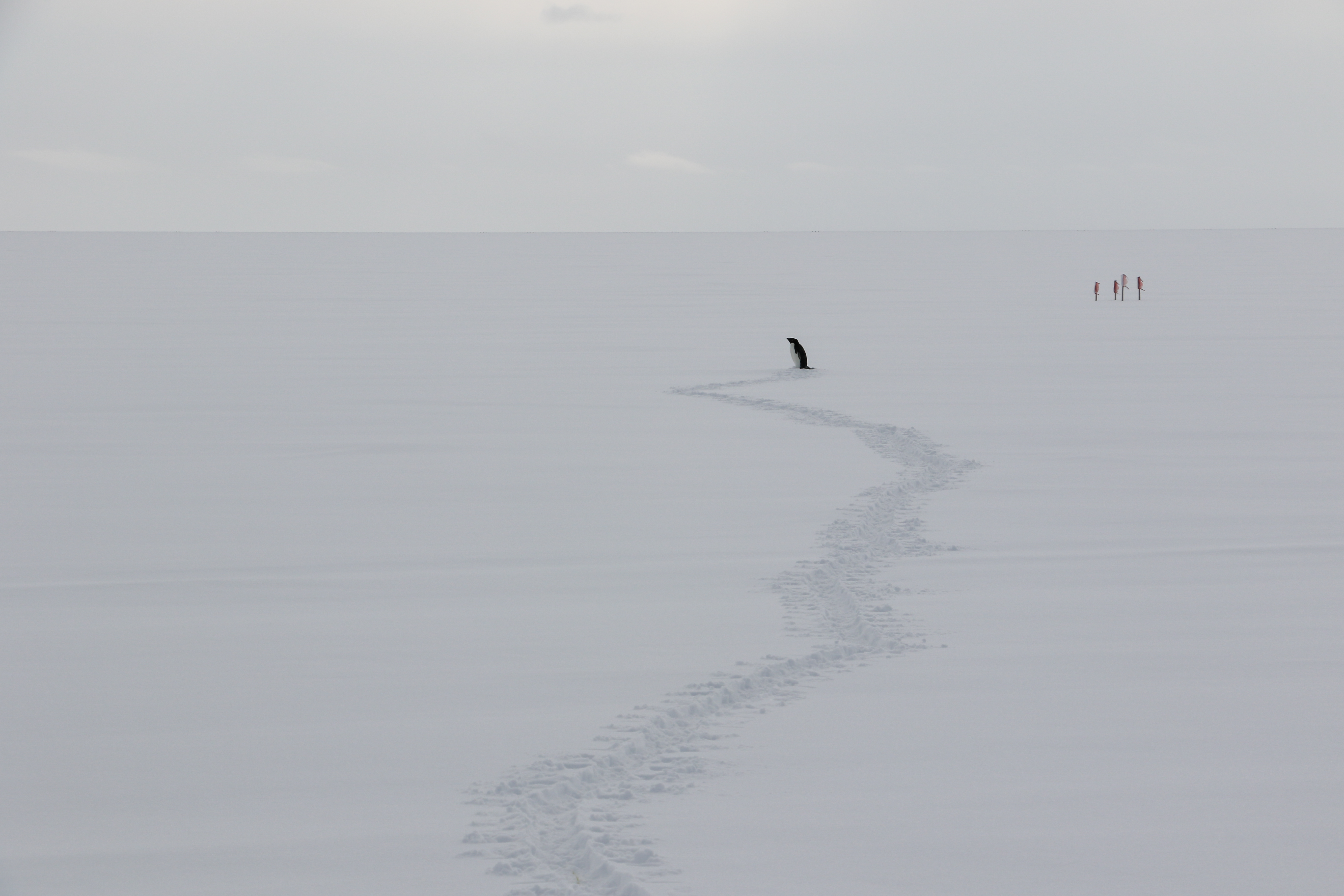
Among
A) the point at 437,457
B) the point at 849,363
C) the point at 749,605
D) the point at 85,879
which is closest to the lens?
the point at 85,879

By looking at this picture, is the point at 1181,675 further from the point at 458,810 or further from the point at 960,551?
the point at 458,810

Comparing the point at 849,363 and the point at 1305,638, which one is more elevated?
the point at 849,363

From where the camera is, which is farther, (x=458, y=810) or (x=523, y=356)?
(x=523, y=356)

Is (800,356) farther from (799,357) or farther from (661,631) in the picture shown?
(661,631)

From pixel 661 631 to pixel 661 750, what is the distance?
5.58 feet

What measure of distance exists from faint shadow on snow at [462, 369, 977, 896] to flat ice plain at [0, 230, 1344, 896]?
3 centimetres

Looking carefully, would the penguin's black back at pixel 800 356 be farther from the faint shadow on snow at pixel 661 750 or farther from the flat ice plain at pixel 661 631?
the faint shadow on snow at pixel 661 750

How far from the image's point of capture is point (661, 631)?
7.36 meters

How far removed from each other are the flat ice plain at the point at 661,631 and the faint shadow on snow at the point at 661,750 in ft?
0.11

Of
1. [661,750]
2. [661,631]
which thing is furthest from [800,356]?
[661,750]

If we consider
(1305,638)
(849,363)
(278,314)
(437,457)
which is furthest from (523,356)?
(1305,638)

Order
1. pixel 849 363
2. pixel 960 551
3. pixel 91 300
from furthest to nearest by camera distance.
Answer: pixel 91 300 < pixel 849 363 < pixel 960 551

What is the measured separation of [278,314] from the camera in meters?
32.0

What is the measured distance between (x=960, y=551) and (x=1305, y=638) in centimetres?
240
